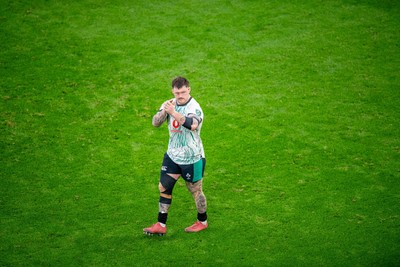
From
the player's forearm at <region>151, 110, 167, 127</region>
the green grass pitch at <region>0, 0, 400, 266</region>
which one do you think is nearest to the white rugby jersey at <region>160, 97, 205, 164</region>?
the player's forearm at <region>151, 110, 167, 127</region>

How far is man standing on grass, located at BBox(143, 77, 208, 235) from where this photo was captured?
20.2ft

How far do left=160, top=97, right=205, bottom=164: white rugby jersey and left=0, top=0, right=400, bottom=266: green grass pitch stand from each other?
1061 millimetres

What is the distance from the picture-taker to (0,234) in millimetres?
6625

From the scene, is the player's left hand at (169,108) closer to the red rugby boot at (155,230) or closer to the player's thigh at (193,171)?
the player's thigh at (193,171)

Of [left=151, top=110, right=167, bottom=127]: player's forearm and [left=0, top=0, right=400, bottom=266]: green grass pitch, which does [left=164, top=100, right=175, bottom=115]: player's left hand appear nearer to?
[left=151, top=110, right=167, bottom=127]: player's forearm

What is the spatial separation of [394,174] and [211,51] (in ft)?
16.4

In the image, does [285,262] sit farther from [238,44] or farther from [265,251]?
[238,44]

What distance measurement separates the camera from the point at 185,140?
6289mm

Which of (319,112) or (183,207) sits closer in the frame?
(183,207)

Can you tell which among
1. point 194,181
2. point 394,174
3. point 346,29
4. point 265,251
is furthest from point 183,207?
point 346,29

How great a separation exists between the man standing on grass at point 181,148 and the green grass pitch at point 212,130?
1.47 ft

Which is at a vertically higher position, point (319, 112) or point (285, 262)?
point (319, 112)

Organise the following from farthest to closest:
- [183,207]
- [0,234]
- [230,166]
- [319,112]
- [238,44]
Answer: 1. [238,44]
2. [319,112]
3. [230,166]
4. [183,207]
5. [0,234]

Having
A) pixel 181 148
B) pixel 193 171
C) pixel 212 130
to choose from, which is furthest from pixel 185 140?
pixel 212 130
